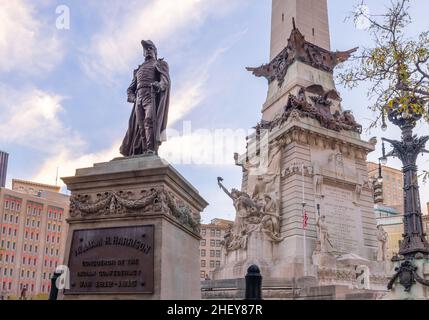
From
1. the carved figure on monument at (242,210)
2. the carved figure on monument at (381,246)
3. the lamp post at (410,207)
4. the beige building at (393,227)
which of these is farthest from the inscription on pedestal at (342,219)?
the beige building at (393,227)

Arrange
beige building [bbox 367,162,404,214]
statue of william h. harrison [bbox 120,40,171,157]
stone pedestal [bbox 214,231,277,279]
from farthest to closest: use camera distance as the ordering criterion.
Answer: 1. beige building [bbox 367,162,404,214]
2. stone pedestal [bbox 214,231,277,279]
3. statue of william h. harrison [bbox 120,40,171,157]

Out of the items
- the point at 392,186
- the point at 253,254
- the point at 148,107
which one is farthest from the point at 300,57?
the point at 392,186

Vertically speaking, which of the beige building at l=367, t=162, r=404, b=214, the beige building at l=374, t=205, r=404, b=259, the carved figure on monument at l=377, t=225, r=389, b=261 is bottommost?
the carved figure on monument at l=377, t=225, r=389, b=261

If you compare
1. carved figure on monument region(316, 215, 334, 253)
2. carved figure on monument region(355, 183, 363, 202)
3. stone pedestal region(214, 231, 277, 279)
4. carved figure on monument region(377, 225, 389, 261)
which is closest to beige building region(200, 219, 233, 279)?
carved figure on monument region(377, 225, 389, 261)

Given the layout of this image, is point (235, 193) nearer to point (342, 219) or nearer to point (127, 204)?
point (342, 219)

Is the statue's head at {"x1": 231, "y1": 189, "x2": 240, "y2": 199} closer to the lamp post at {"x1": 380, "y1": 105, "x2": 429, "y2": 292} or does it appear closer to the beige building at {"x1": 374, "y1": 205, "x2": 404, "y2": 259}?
the lamp post at {"x1": 380, "y1": 105, "x2": 429, "y2": 292}

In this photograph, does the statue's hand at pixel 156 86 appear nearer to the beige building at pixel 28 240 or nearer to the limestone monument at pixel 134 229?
the limestone monument at pixel 134 229

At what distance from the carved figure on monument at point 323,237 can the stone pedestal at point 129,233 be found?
18191mm

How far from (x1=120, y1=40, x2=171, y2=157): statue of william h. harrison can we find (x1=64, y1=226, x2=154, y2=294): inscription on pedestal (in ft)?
6.46

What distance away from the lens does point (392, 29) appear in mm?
12664

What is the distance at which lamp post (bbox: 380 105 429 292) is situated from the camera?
1965 centimetres

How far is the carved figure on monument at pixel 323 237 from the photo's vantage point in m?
26.1

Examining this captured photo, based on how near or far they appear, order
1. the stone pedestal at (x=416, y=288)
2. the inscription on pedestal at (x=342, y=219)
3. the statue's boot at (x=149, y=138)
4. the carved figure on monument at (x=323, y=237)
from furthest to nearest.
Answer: the inscription on pedestal at (x=342, y=219), the carved figure on monument at (x=323, y=237), the stone pedestal at (x=416, y=288), the statue's boot at (x=149, y=138)

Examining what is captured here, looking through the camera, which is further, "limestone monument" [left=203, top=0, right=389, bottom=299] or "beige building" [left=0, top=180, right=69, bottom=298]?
"beige building" [left=0, top=180, right=69, bottom=298]
